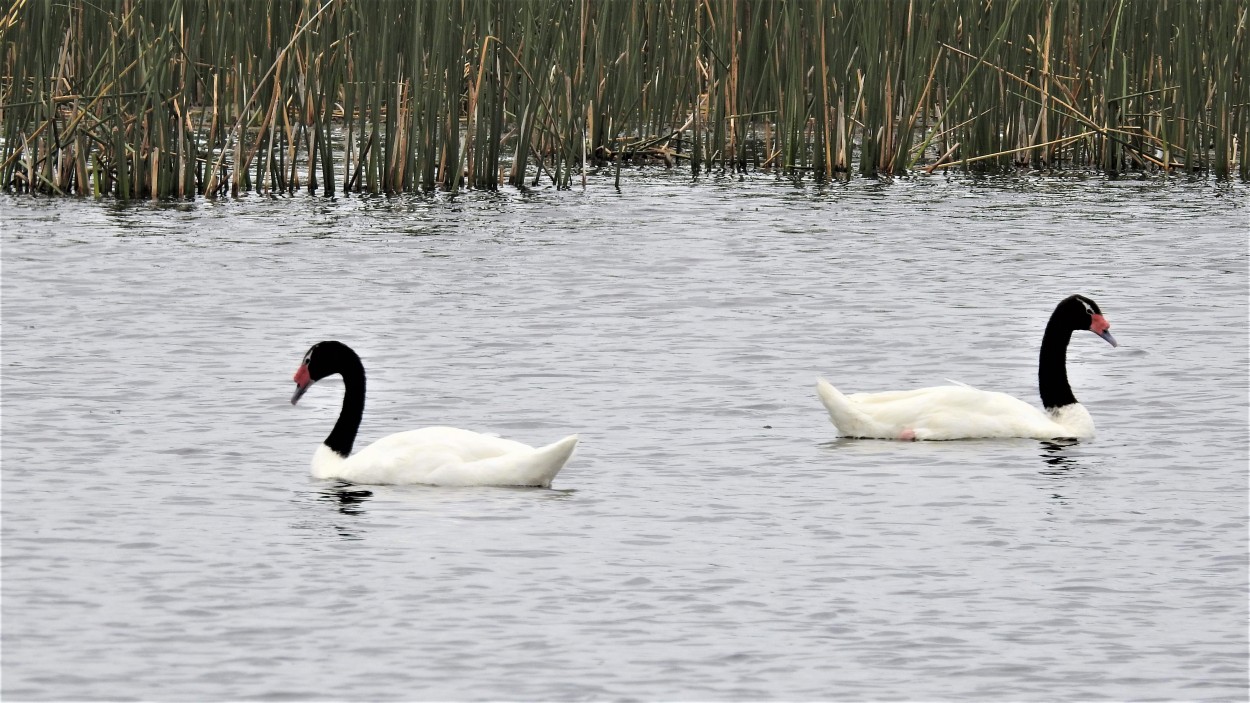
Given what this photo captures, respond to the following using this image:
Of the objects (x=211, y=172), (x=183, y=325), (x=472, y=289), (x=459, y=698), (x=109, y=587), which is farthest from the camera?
(x=211, y=172)

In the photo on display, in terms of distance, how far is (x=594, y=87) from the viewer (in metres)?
19.1

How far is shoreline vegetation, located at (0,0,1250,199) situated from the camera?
1648 centimetres

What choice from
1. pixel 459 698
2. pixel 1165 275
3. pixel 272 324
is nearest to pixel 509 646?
pixel 459 698

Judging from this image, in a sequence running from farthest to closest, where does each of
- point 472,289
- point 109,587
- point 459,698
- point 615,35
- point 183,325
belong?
point 615,35 → point 472,289 → point 183,325 → point 109,587 → point 459,698

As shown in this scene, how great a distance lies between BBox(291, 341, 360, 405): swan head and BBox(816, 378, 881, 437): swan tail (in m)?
1.93

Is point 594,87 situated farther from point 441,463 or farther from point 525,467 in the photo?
point 525,467

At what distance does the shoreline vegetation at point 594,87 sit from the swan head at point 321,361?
6910 mm

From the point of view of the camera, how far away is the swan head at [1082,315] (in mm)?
10219

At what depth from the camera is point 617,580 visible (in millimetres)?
6609

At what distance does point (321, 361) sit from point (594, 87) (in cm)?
1041

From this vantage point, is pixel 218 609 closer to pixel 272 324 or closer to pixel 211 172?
pixel 272 324

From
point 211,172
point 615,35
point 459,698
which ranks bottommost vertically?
point 459,698

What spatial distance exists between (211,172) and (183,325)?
205 inches

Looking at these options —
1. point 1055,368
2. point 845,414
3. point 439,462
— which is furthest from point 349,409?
point 1055,368
